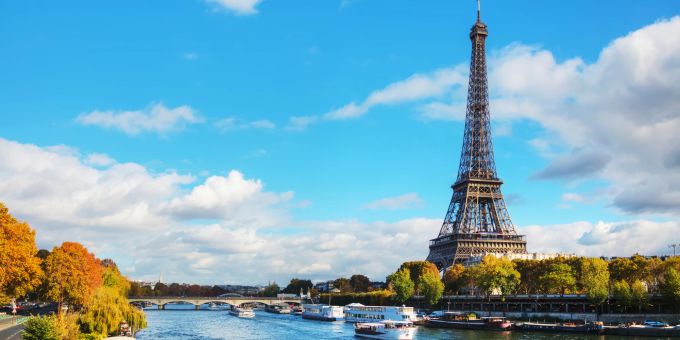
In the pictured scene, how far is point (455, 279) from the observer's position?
135 meters

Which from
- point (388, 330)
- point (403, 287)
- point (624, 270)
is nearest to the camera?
point (388, 330)

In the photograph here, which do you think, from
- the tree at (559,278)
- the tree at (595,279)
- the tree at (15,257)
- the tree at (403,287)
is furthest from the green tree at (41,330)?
the tree at (403,287)

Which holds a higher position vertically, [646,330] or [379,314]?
[379,314]

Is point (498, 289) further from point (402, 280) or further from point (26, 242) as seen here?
point (26, 242)

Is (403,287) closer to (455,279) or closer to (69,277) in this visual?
(455,279)

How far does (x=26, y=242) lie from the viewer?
239 ft

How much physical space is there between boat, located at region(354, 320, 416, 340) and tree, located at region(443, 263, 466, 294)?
44.6 metres

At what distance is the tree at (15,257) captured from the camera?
212ft

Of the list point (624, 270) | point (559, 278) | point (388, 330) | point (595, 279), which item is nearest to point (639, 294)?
point (595, 279)

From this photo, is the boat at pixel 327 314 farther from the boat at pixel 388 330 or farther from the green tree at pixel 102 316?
the green tree at pixel 102 316

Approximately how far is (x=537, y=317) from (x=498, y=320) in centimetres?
1188

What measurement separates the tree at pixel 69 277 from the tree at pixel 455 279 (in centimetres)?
7366

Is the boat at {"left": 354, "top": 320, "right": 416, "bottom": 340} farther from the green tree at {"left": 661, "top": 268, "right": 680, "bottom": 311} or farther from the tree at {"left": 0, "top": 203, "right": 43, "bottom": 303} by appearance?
the tree at {"left": 0, "top": 203, "right": 43, "bottom": 303}

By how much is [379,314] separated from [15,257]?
211ft
